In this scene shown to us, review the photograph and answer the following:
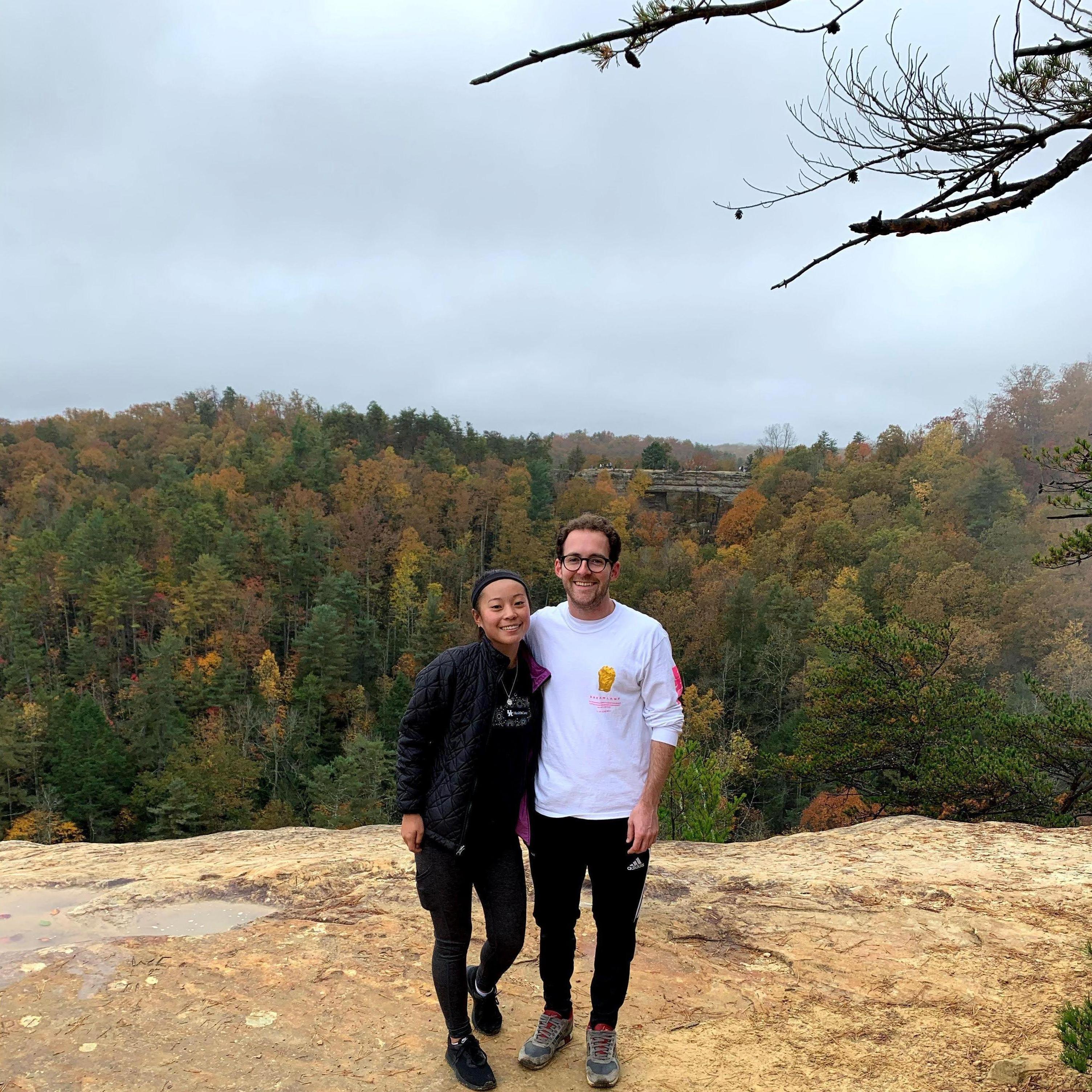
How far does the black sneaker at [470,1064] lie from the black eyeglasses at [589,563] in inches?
64.3

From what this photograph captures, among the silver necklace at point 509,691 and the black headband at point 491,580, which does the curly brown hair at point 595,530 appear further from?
the silver necklace at point 509,691

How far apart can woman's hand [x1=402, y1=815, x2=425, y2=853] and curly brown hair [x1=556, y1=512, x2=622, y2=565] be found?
0.97 meters

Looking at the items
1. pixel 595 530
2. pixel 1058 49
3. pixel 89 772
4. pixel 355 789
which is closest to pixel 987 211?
pixel 1058 49

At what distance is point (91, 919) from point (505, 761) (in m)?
2.68

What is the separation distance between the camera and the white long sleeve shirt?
260 cm

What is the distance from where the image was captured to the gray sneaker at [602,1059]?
271 cm

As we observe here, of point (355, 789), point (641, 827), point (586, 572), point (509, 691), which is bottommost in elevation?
point (355, 789)

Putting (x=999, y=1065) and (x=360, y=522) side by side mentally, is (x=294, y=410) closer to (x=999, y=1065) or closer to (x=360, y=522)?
(x=360, y=522)

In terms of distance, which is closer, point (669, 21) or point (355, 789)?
point (669, 21)

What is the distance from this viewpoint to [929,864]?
5012 millimetres

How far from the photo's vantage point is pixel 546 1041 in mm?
2834

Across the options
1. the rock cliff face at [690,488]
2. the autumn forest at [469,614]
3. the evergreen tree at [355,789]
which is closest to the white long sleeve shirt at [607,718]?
the autumn forest at [469,614]

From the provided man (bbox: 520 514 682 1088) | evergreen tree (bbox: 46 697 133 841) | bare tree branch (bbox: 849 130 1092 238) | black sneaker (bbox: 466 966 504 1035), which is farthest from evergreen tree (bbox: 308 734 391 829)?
bare tree branch (bbox: 849 130 1092 238)

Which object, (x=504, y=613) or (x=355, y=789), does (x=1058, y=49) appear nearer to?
(x=504, y=613)
